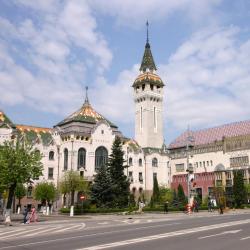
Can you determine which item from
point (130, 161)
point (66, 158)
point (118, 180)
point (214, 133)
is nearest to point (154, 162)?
point (130, 161)

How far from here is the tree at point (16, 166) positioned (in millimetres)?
36094

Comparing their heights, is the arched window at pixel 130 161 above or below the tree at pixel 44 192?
above

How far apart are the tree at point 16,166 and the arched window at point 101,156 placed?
3850 centimetres

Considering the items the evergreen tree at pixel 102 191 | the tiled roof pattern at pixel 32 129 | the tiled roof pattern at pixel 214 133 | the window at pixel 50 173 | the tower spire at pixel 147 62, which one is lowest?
the evergreen tree at pixel 102 191

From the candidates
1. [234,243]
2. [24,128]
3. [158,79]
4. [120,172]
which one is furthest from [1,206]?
[158,79]

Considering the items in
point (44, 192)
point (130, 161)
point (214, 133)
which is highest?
point (214, 133)

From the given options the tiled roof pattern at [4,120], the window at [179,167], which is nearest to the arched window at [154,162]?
the window at [179,167]

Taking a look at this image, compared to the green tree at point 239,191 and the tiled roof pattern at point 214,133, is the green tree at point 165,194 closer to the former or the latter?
the green tree at point 239,191

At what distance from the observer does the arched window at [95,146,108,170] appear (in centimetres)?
7702

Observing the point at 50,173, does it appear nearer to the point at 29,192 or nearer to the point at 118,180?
the point at 29,192

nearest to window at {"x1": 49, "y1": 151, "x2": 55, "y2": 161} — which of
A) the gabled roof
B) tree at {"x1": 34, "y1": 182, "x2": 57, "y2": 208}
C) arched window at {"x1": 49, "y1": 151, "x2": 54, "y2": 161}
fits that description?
arched window at {"x1": 49, "y1": 151, "x2": 54, "y2": 161}

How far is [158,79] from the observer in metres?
103

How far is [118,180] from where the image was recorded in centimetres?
5666

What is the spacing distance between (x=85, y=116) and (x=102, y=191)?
28.5 metres
